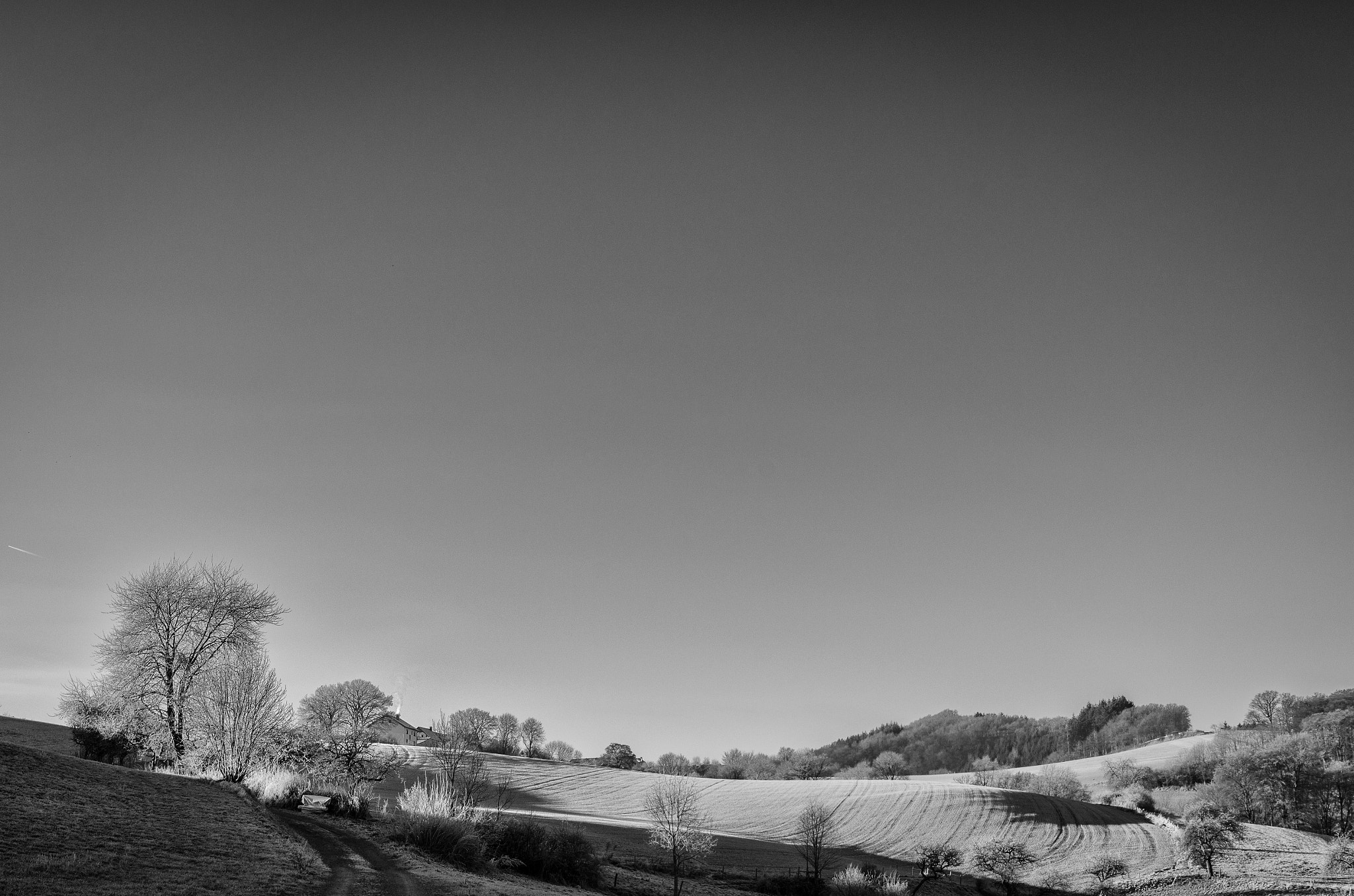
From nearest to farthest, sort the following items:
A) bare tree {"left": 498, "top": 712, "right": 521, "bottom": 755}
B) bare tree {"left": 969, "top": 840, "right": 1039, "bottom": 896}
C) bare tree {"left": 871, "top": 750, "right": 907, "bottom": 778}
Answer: bare tree {"left": 969, "top": 840, "right": 1039, "bottom": 896} < bare tree {"left": 498, "top": 712, "right": 521, "bottom": 755} < bare tree {"left": 871, "top": 750, "right": 907, "bottom": 778}

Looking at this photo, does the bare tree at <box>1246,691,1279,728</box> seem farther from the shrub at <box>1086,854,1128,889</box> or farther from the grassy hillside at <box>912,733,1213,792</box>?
the shrub at <box>1086,854,1128,889</box>

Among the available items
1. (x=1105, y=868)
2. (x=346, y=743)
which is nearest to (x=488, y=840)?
(x=346, y=743)

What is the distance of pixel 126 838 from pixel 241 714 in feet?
63.9

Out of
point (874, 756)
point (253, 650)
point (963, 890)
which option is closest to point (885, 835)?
point (963, 890)

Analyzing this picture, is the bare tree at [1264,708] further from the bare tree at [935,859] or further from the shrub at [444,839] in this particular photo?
the shrub at [444,839]

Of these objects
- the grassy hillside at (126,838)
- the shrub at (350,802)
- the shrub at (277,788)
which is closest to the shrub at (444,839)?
the shrub at (350,802)

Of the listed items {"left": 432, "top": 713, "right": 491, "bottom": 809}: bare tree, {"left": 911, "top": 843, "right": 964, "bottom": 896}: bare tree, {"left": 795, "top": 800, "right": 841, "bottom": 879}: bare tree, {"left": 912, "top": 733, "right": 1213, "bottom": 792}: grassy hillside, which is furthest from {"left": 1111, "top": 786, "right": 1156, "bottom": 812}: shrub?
{"left": 432, "top": 713, "right": 491, "bottom": 809}: bare tree

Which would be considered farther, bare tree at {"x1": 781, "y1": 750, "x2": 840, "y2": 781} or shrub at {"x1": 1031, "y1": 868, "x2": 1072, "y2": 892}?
bare tree at {"x1": 781, "y1": 750, "x2": 840, "y2": 781}

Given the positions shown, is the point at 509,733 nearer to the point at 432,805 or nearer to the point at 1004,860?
the point at 1004,860

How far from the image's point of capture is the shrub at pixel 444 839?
2695cm

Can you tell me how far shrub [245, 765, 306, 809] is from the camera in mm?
29016

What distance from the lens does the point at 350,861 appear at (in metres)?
22.5

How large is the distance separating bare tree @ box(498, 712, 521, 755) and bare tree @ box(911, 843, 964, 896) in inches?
4036

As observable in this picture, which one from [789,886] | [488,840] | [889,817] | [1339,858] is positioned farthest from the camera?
[889,817]
